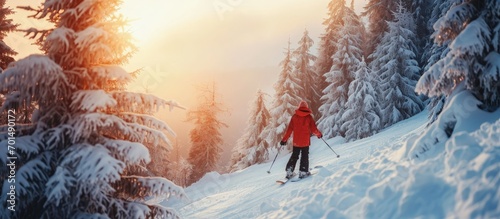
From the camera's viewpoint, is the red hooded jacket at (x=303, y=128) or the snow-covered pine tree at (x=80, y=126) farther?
the red hooded jacket at (x=303, y=128)

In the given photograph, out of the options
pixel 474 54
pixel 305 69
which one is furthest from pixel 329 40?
pixel 474 54

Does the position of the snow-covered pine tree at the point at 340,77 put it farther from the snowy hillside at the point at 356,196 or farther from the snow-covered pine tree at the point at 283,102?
the snowy hillside at the point at 356,196

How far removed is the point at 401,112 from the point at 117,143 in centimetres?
2570

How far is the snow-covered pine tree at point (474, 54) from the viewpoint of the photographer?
5.80 m

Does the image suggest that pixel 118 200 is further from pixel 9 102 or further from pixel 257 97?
pixel 257 97

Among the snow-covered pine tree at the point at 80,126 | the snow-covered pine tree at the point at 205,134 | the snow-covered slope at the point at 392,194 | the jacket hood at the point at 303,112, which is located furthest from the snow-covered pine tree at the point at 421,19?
the snow-covered pine tree at the point at 80,126

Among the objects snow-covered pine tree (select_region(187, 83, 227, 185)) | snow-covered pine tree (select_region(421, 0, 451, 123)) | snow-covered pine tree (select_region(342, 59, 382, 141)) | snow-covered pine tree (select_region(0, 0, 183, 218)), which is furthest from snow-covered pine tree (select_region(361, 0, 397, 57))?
snow-covered pine tree (select_region(0, 0, 183, 218))

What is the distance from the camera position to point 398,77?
83.8 feet

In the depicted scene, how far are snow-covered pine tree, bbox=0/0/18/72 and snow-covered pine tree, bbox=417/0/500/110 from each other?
17493 millimetres

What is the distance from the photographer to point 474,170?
4.34 meters

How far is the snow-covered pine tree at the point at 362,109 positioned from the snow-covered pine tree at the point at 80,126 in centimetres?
1848

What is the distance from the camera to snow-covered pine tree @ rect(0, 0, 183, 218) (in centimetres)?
561

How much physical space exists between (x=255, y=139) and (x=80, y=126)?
2452cm

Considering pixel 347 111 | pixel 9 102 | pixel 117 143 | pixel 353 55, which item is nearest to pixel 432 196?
pixel 117 143
